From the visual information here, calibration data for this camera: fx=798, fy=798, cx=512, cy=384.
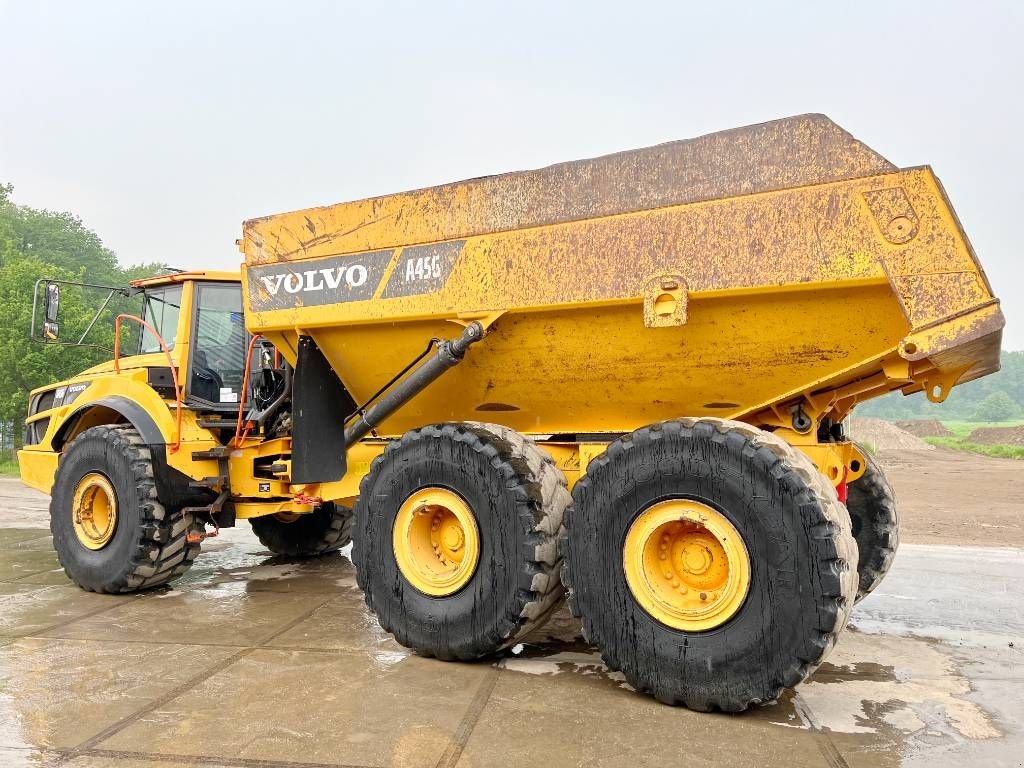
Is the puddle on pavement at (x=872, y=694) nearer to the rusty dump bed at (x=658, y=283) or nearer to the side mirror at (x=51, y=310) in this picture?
the rusty dump bed at (x=658, y=283)

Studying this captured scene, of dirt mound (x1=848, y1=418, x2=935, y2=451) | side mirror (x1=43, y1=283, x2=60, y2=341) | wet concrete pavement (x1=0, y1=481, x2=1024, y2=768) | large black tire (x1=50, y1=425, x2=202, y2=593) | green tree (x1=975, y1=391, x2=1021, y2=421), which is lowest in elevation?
wet concrete pavement (x1=0, y1=481, x2=1024, y2=768)

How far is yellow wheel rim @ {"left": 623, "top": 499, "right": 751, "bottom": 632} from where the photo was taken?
10.7 ft

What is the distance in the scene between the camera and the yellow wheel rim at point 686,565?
3273mm

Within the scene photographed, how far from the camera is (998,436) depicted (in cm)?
3738

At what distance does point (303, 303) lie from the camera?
473 cm

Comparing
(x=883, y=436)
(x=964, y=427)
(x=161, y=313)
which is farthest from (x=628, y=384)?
(x=964, y=427)

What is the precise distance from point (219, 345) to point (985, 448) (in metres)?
33.2

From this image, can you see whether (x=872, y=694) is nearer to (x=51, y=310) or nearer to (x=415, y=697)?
(x=415, y=697)

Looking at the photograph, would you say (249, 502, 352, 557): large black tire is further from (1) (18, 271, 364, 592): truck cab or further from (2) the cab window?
(2) the cab window

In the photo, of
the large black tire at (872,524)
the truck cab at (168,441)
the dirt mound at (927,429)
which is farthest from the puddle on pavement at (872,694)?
the dirt mound at (927,429)

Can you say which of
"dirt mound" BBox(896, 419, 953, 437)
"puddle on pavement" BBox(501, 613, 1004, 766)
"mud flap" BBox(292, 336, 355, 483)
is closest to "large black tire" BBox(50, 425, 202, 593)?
"mud flap" BBox(292, 336, 355, 483)

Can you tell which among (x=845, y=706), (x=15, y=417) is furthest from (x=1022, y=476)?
(x=15, y=417)

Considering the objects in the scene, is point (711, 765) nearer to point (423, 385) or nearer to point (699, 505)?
point (699, 505)

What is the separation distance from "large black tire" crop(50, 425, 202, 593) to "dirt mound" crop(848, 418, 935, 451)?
1190 inches
